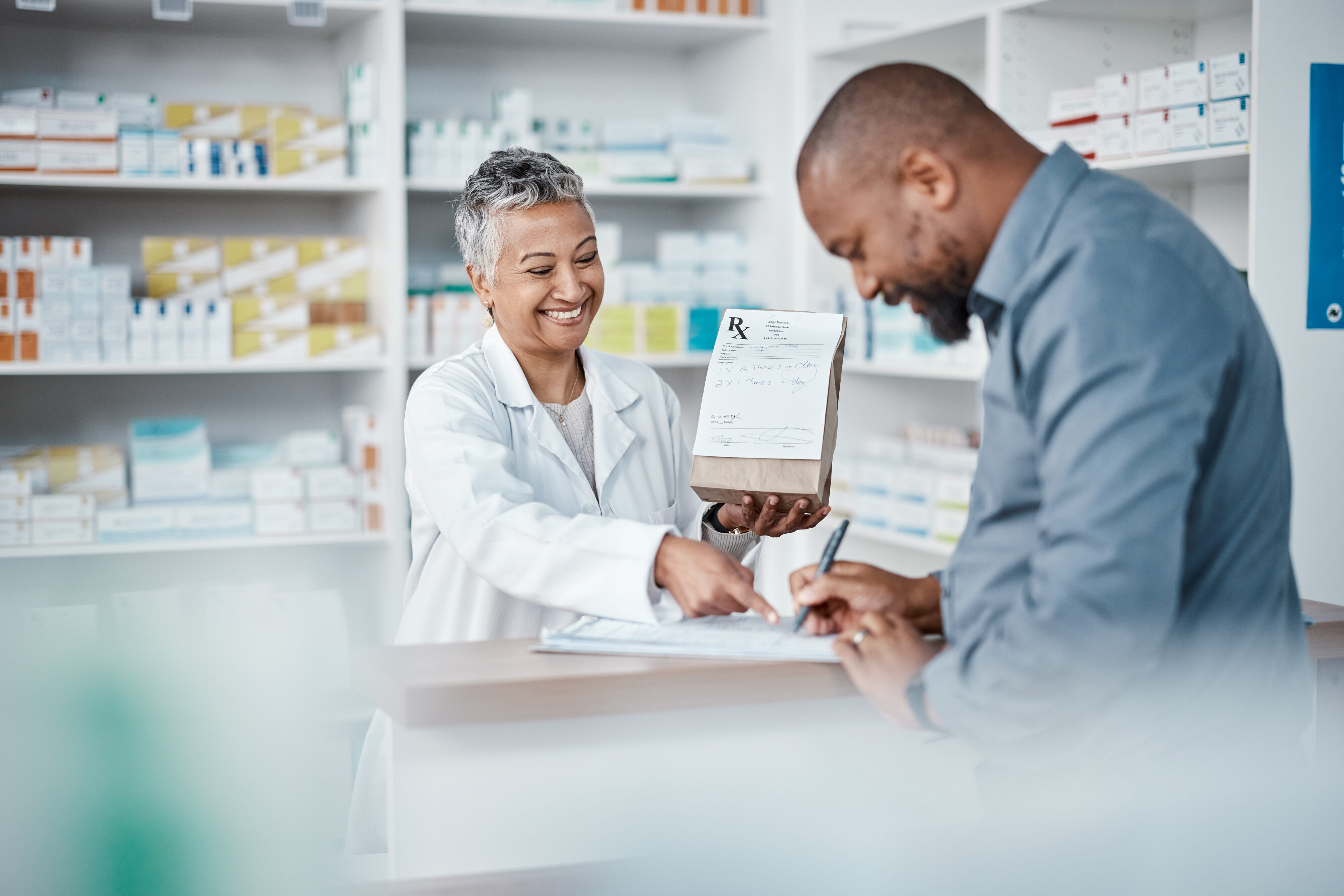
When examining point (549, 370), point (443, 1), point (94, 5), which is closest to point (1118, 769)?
Result: point (549, 370)

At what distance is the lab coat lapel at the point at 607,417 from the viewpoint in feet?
6.48

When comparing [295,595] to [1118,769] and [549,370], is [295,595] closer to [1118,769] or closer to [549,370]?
[549,370]

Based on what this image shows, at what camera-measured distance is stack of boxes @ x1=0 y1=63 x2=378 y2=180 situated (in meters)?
3.28

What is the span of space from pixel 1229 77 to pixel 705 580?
6.36ft

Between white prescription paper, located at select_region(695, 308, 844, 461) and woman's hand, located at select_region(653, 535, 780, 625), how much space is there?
0.63 ft

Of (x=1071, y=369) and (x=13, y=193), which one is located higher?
(x=13, y=193)

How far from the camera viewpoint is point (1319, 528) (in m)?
2.49

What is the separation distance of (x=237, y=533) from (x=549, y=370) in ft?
6.06

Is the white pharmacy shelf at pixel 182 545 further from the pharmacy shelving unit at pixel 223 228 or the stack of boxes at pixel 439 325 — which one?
the stack of boxes at pixel 439 325

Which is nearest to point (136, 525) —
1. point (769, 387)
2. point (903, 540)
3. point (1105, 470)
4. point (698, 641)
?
point (903, 540)

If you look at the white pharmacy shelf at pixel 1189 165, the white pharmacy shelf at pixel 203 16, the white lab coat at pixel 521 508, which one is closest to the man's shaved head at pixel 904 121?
the white lab coat at pixel 521 508

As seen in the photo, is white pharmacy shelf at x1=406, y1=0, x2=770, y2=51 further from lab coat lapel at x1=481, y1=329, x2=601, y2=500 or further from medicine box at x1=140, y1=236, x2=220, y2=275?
lab coat lapel at x1=481, y1=329, x2=601, y2=500

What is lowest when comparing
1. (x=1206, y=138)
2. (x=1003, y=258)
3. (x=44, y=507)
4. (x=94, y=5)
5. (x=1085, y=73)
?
(x=44, y=507)

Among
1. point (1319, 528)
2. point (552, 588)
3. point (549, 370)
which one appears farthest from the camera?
point (1319, 528)
